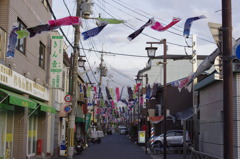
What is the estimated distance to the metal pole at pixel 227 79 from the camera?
7.80m

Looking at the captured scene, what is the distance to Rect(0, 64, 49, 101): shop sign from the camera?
545 inches

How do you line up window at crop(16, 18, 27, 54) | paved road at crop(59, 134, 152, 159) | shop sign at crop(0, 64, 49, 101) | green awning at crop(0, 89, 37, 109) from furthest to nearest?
paved road at crop(59, 134, 152, 159) < window at crop(16, 18, 27, 54) < shop sign at crop(0, 64, 49, 101) < green awning at crop(0, 89, 37, 109)

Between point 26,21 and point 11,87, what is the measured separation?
4.16m

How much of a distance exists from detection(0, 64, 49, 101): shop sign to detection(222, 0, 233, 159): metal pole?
8.53m

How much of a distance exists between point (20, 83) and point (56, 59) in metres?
6.00

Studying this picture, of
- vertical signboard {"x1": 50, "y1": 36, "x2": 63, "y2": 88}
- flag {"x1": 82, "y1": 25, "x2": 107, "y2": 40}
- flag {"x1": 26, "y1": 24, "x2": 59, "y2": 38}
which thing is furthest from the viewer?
vertical signboard {"x1": 50, "y1": 36, "x2": 63, "y2": 88}

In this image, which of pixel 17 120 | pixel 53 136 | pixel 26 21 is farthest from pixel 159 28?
pixel 53 136

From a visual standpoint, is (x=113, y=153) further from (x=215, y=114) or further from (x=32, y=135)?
(x=215, y=114)

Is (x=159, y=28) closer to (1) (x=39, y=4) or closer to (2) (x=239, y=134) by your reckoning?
(2) (x=239, y=134)

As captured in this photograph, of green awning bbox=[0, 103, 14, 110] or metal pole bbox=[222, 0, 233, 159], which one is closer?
metal pole bbox=[222, 0, 233, 159]

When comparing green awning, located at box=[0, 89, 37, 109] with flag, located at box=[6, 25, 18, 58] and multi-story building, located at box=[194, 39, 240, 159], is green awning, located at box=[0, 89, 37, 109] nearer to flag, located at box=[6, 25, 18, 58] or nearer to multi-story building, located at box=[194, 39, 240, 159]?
flag, located at box=[6, 25, 18, 58]

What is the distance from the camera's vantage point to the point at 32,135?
20906 millimetres

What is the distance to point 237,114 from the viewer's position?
13055mm

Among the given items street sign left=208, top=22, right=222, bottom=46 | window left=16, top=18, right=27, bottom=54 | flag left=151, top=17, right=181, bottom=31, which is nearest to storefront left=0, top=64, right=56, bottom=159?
window left=16, top=18, right=27, bottom=54
